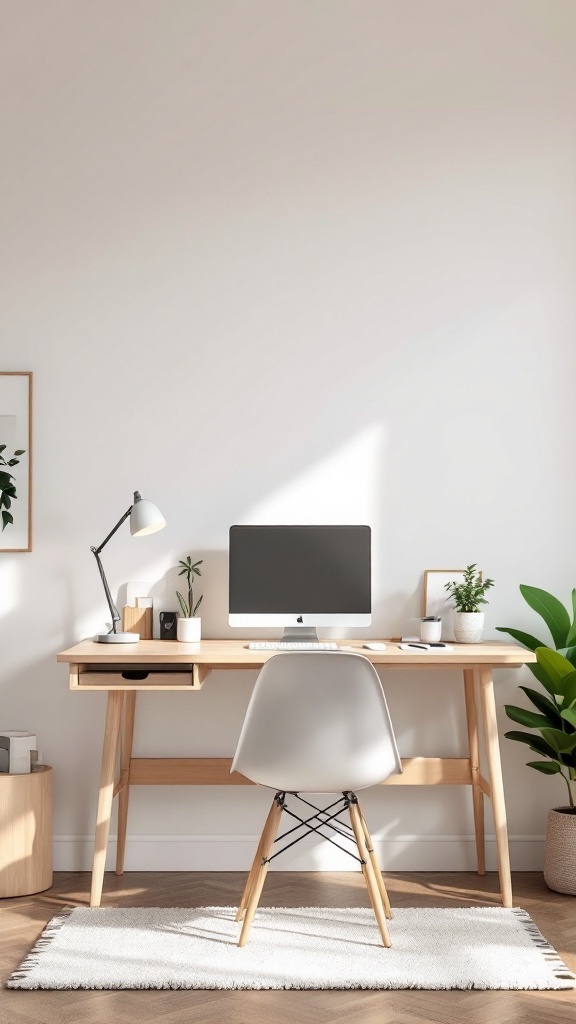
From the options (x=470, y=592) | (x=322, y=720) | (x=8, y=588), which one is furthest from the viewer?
(x=8, y=588)

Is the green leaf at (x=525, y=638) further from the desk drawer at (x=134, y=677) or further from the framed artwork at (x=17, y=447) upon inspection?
the framed artwork at (x=17, y=447)

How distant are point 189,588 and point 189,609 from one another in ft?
0.30

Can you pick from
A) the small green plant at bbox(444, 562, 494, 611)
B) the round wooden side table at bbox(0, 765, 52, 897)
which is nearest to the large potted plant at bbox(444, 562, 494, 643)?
the small green plant at bbox(444, 562, 494, 611)

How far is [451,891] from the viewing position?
3.43 metres

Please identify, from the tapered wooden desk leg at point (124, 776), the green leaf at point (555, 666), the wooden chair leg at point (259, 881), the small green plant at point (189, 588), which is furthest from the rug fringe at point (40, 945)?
the green leaf at point (555, 666)

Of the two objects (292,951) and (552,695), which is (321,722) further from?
(552,695)

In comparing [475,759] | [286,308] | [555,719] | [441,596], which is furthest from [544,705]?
[286,308]

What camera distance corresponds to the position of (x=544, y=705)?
3525 millimetres

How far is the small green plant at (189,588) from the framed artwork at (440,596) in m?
0.81

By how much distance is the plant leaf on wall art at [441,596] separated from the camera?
3.71 m

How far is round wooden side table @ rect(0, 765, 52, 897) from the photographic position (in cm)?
334

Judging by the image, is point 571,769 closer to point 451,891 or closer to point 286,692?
point 451,891

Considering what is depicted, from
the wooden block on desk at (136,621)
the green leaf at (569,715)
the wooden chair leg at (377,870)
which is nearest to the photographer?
the wooden chair leg at (377,870)

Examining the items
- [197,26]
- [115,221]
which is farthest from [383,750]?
[197,26]
